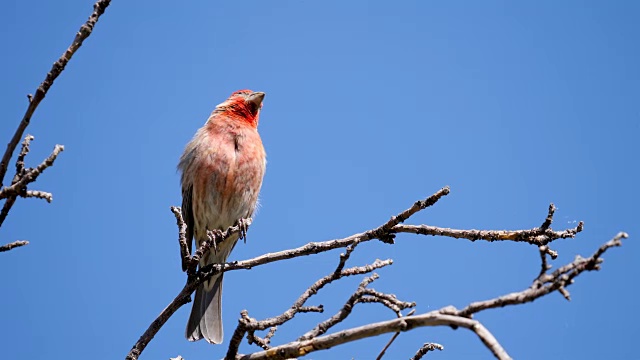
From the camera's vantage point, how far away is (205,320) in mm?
6102

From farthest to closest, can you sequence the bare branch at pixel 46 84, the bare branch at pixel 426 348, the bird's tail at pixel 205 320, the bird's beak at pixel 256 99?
the bird's beak at pixel 256 99
the bird's tail at pixel 205 320
the bare branch at pixel 426 348
the bare branch at pixel 46 84

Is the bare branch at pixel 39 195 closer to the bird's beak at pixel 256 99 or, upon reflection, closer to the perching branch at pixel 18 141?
the perching branch at pixel 18 141

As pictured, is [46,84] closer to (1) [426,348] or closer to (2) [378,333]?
(2) [378,333]

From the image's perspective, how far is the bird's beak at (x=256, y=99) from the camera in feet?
26.0

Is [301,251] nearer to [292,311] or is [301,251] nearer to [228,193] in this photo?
[292,311]

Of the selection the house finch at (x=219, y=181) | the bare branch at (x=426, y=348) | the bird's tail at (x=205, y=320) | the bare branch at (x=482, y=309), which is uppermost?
the house finch at (x=219, y=181)

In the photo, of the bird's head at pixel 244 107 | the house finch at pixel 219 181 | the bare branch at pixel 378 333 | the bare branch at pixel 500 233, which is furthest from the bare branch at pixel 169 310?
the bird's head at pixel 244 107

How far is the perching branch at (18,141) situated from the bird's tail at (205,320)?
3548 millimetres

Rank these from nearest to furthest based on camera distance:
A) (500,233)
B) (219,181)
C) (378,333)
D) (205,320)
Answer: (378,333), (500,233), (205,320), (219,181)

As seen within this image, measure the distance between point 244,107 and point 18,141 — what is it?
5.41 metres

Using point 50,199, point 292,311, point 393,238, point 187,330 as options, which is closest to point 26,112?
point 50,199

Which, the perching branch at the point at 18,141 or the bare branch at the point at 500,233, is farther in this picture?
the bare branch at the point at 500,233

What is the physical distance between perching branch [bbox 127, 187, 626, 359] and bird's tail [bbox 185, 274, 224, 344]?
1.24 m

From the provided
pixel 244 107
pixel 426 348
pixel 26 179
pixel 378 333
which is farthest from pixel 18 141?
pixel 244 107
